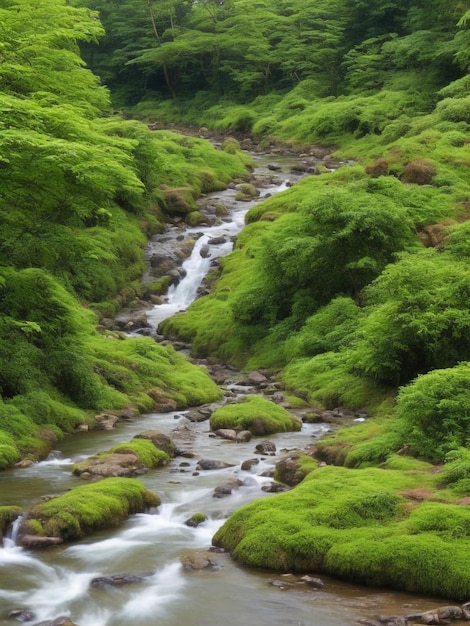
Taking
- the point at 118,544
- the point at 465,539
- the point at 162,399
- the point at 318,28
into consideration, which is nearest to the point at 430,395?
the point at 465,539

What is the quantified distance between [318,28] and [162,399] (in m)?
49.2

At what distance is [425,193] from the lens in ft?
89.1

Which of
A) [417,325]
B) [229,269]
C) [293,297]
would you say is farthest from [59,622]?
[229,269]

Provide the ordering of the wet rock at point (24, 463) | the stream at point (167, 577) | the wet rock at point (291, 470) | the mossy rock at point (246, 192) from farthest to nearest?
the mossy rock at point (246, 192) < the wet rock at point (24, 463) < the wet rock at point (291, 470) < the stream at point (167, 577)

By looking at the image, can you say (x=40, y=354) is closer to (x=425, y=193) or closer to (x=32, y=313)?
(x=32, y=313)

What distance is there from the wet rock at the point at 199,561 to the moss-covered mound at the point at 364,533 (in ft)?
1.04

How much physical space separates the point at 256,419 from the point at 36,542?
24.1 ft

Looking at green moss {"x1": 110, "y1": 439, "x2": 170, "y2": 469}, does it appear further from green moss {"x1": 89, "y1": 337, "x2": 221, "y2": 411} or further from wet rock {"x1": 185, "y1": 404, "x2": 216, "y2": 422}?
green moss {"x1": 89, "y1": 337, "x2": 221, "y2": 411}

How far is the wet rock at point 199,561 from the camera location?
10.5 metres

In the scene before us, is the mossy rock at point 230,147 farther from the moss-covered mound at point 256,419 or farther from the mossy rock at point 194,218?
the moss-covered mound at point 256,419

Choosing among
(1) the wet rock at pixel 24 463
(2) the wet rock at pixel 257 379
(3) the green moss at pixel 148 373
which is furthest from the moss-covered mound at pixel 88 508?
(2) the wet rock at pixel 257 379

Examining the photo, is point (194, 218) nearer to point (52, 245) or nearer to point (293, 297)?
point (293, 297)

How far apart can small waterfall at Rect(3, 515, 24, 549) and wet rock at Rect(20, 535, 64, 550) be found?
0.47 feet

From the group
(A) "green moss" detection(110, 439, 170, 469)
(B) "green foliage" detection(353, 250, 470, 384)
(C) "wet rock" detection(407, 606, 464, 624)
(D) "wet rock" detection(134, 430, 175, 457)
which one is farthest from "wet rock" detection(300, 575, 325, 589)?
(B) "green foliage" detection(353, 250, 470, 384)
